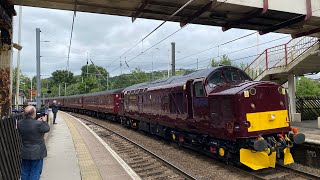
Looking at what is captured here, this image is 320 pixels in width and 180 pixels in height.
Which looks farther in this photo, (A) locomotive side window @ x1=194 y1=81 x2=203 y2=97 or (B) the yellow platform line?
(A) locomotive side window @ x1=194 y1=81 x2=203 y2=97

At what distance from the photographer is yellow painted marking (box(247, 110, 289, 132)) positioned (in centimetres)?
898

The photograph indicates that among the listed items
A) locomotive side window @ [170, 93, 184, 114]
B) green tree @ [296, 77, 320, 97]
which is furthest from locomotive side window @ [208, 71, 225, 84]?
green tree @ [296, 77, 320, 97]

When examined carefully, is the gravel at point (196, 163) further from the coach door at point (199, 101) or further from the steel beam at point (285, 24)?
the steel beam at point (285, 24)

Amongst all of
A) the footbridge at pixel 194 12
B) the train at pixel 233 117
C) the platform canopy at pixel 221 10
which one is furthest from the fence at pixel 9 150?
the train at pixel 233 117

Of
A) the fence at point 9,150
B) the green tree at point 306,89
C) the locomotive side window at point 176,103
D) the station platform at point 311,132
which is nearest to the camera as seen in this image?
the fence at point 9,150

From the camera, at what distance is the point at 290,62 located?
18344 mm

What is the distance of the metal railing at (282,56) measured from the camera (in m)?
17.5

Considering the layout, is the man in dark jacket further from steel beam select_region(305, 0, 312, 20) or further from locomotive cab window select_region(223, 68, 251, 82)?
steel beam select_region(305, 0, 312, 20)

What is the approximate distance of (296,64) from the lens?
1775 centimetres

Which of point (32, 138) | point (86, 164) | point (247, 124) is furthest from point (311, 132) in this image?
point (32, 138)

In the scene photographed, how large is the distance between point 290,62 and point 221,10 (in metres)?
9.17

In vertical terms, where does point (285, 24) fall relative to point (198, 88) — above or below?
above

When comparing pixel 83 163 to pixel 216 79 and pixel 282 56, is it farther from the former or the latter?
Answer: pixel 282 56

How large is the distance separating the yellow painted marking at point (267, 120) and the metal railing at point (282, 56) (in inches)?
318
